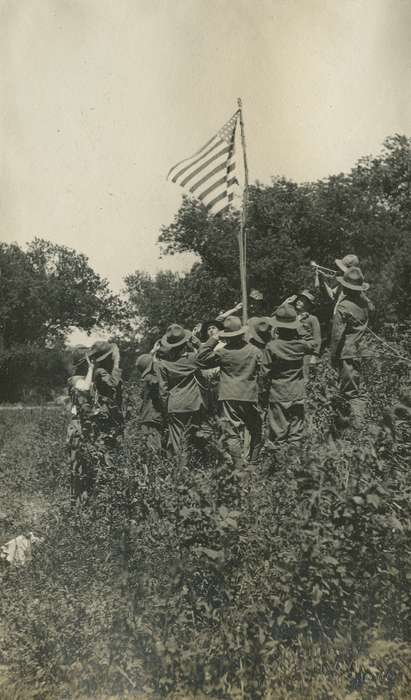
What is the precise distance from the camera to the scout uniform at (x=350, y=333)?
28.2 feet

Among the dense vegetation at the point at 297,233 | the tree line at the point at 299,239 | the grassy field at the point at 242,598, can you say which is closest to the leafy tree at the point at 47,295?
the tree line at the point at 299,239

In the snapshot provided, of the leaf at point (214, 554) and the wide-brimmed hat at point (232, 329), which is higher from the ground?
the wide-brimmed hat at point (232, 329)

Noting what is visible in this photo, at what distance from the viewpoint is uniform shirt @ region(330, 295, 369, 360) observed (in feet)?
28.5

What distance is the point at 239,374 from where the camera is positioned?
8461 mm

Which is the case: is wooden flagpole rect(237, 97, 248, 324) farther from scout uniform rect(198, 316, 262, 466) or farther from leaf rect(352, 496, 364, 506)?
leaf rect(352, 496, 364, 506)

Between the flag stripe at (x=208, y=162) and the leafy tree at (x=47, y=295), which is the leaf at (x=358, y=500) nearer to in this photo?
the flag stripe at (x=208, y=162)

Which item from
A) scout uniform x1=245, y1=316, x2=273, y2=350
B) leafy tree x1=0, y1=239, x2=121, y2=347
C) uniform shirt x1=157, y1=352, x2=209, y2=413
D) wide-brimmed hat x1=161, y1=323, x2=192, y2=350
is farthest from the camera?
leafy tree x1=0, y1=239, x2=121, y2=347

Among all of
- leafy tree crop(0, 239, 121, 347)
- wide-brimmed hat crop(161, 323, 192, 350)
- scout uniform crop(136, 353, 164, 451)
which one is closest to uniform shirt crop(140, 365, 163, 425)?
scout uniform crop(136, 353, 164, 451)

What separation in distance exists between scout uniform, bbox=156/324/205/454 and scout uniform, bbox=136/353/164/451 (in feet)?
0.57

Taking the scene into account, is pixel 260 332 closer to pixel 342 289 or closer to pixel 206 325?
pixel 206 325

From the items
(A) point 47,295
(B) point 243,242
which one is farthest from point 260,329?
(A) point 47,295

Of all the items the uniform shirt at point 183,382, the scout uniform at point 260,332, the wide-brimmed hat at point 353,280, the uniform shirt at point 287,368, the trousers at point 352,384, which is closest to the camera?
the trousers at point 352,384

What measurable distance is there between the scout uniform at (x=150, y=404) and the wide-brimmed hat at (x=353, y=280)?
101 inches

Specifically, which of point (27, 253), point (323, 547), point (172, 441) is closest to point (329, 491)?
point (323, 547)
